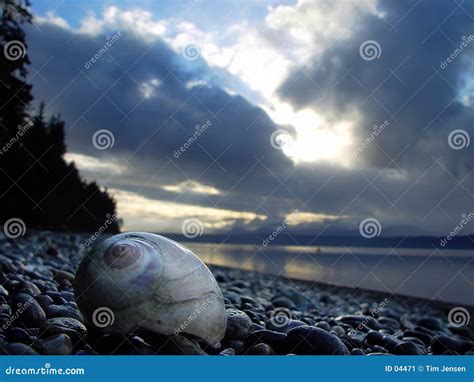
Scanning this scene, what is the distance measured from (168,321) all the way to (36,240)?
13.3 m

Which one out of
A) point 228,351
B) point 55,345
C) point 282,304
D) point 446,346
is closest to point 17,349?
point 55,345

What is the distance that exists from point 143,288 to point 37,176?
18890 mm

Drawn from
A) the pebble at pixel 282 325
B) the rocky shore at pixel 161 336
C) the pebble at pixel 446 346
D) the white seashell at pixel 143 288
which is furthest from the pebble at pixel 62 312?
the pebble at pixel 446 346

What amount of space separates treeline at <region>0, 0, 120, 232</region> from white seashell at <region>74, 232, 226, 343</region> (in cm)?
1141

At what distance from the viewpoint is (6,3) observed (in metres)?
11.8

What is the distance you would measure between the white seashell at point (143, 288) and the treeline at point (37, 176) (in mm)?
11415

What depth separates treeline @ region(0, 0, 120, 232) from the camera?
17.0m

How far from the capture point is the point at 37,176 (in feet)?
71.9

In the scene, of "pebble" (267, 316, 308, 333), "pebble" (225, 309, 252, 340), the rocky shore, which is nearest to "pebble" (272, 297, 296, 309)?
the rocky shore

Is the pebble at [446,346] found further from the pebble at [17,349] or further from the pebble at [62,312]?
the pebble at [17,349]

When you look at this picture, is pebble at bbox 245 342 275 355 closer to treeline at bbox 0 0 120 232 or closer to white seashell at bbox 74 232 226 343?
white seashell at bbox 74 232 226 343
